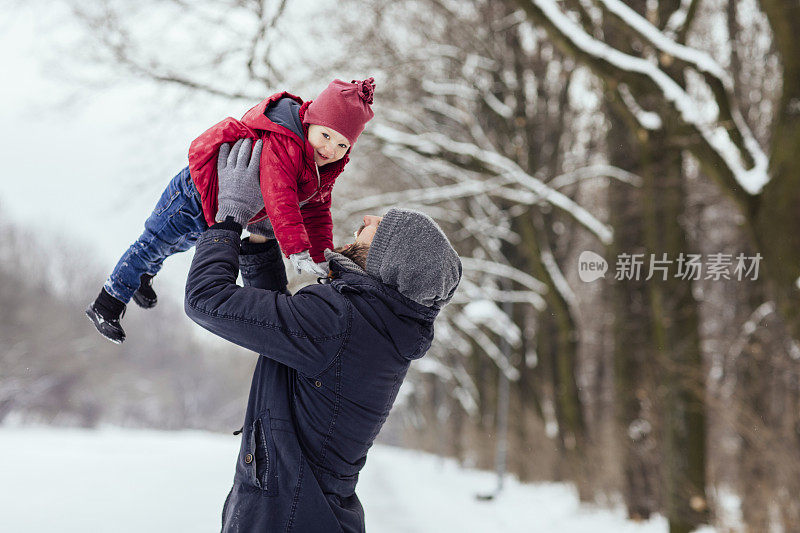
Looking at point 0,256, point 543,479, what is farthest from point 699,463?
point 0,256

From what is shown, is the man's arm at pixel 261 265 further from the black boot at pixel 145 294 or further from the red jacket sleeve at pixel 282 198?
the black boot at pixel 145 294

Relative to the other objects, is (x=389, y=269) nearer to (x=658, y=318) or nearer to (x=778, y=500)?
(x=778, y=500)

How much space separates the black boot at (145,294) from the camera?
198 cm

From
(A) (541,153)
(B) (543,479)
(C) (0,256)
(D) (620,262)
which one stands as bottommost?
(B) (543,479)

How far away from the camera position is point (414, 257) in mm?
1674

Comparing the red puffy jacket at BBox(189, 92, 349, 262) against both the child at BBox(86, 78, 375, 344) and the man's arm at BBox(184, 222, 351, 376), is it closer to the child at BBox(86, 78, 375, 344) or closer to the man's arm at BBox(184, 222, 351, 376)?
the child at BBox(86, 78, 375, 344)

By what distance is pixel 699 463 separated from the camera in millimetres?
7871

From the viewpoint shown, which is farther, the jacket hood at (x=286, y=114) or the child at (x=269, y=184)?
the jacket hood at (x=286, y=114)

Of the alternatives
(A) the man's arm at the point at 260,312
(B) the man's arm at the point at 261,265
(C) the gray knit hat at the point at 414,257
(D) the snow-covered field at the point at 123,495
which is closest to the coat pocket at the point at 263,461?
(A) the man's arm at the point at 260,312

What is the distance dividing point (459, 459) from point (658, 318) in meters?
19.6

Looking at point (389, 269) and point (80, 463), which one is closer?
point (389, 269)

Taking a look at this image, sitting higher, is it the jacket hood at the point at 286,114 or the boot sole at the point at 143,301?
the jacket hood at the point at 286,114

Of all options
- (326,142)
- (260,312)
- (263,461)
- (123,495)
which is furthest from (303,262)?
(123,495)

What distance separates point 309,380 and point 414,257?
1.18ft
